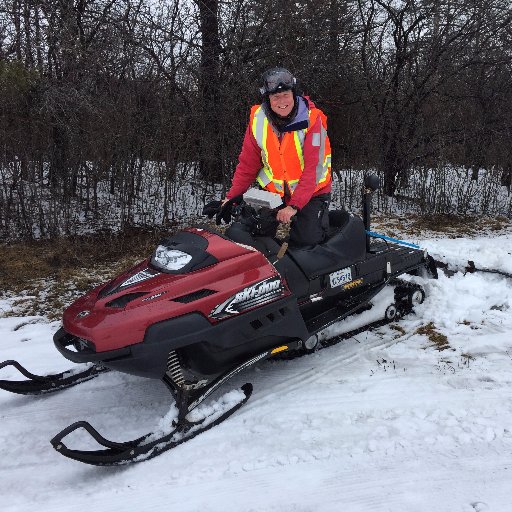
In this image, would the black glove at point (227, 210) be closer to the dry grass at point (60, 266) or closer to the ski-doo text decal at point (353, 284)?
the ski-doo text decal at point (353, 284)

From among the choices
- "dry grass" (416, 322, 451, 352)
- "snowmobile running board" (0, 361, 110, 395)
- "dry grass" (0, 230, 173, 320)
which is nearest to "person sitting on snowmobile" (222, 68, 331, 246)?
"dry grass" (416, 322, 451, 352)

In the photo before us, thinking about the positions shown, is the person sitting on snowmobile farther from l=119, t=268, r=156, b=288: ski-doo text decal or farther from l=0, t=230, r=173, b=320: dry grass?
l=0, t=230, r=173, b=320: dry grass

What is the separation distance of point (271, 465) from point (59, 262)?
4024 mm

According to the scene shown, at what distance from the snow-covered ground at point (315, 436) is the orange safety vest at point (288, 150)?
1.23 metres

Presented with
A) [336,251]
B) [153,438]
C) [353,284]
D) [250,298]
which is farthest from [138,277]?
[353,284]

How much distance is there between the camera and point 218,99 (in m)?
7.29

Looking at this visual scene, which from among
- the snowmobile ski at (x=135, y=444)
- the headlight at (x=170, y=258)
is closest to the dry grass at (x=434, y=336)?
the snowmobile ski at (x=135, y=444)

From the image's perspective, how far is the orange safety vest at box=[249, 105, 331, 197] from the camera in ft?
10.5

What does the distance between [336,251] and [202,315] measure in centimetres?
125

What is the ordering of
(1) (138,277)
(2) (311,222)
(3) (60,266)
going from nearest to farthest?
(1) (138,277)
(2) (311,222)
(3) (60,266)

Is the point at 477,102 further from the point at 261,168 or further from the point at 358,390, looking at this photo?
the point at 358,390

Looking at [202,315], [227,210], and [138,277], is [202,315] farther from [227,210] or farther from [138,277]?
[227,210]

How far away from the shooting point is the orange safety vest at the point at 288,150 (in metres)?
3.21

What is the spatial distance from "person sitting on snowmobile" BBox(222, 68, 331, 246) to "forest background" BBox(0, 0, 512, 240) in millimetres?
3750
